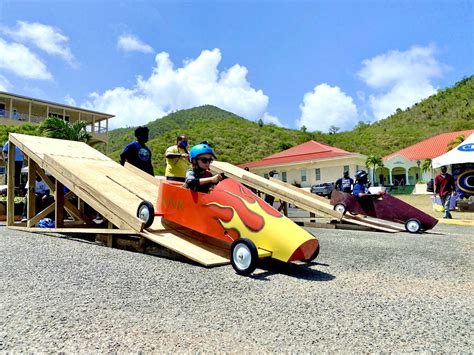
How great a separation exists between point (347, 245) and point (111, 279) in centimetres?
410

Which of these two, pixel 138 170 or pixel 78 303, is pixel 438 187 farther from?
pixel 78 303

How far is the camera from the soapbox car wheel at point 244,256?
3736 millimetres

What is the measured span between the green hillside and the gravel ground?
142 feet

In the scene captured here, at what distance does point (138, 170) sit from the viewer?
295 inches

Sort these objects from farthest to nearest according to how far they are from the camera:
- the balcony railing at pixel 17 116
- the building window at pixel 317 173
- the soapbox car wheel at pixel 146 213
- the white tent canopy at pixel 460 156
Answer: the building window at pixel 317 173
the balcony railing at pixel 17 116
the white tent canopy at pixel 460 156
the soapbox car wheel at pixel 146 213

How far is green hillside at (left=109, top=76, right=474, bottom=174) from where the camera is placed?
55469 millimetres

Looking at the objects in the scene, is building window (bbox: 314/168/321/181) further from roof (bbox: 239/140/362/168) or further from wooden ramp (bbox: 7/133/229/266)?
wooden ramp (bbox: 7/133/229/266)

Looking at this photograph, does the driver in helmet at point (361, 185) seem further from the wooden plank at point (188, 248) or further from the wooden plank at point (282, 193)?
the wooden plank at point (188, 248)

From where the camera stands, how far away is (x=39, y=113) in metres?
40.3

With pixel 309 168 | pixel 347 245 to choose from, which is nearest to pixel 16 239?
pixel 347 245

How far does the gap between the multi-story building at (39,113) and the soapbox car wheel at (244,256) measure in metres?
37.1

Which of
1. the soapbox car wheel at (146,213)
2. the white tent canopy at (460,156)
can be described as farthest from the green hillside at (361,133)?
the soapbox car wheel at (146,213)

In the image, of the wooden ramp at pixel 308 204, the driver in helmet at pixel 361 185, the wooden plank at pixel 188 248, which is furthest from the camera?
the driver in helmet at pixel 361 185

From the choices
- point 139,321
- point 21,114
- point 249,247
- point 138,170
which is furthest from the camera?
point 21,114
